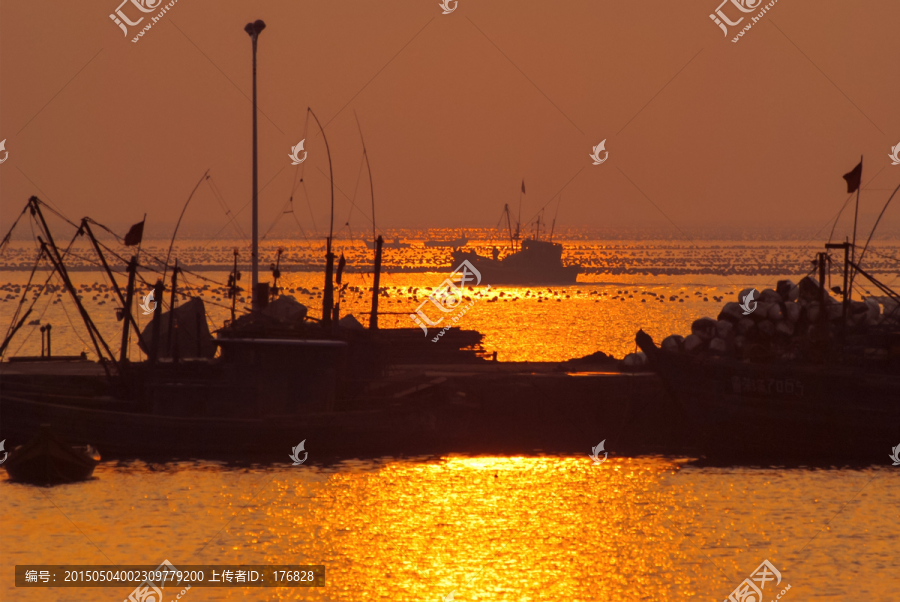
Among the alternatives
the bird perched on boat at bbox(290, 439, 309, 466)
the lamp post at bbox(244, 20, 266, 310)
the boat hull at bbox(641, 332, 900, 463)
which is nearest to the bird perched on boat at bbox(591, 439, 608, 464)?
the boat hull at bbox(641, 332, 900, 463)

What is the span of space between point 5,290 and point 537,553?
164928 millimetres

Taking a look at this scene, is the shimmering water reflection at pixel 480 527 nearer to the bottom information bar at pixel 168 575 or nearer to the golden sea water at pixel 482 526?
the golden sea water at pixel 482 526

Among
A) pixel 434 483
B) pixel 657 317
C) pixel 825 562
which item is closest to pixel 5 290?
pixel 657 317

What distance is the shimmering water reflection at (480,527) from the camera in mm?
31906

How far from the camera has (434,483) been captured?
4369cm

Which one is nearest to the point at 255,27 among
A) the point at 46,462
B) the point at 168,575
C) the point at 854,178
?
the point at 46,462

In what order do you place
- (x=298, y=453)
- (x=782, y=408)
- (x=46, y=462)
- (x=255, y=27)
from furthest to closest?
(x=255, y=27), (x=782, y=408), (x=298, y=453), (x=46, y=462)

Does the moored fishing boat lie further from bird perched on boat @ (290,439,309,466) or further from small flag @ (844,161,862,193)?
small flag @ (844,161,862,193)

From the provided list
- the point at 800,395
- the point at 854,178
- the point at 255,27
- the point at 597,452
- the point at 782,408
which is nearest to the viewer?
the point at 854,178

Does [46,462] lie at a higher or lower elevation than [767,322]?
lower

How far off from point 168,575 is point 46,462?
39.4ft

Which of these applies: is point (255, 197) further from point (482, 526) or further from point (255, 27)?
point (482, 526)

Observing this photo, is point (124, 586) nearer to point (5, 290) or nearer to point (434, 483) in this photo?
point (434, 483)

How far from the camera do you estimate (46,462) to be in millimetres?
41438
